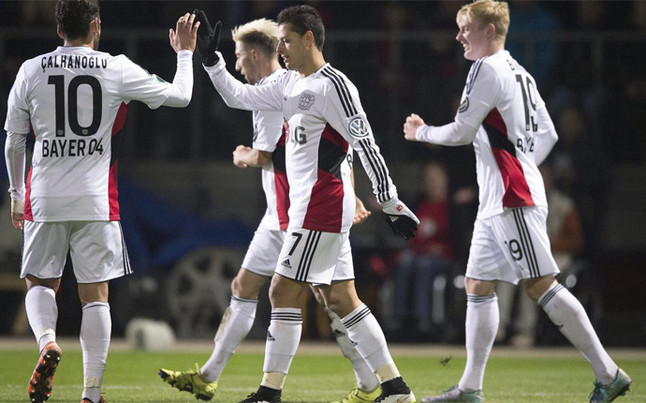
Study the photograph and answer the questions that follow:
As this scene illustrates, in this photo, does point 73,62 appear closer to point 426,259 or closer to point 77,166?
point 77,166

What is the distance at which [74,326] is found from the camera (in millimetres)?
12438

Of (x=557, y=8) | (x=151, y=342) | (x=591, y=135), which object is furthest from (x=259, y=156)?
(x=557, y=8)

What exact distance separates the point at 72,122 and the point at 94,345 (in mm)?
1176

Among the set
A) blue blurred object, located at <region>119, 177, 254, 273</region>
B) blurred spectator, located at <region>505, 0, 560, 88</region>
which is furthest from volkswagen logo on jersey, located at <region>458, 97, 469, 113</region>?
blurred spectator, located at <region>505, 0, 560, 88</region>

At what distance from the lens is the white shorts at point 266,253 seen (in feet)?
23.3

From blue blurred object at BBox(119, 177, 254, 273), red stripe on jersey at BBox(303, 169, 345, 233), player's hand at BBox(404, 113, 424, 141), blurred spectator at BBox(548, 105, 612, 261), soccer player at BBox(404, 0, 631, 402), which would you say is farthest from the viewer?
blue blurred object at BBox(119, 177, 254, 273)

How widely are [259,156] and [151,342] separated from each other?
4555 millimetres

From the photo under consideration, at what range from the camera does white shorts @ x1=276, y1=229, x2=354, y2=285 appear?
5.95 metres

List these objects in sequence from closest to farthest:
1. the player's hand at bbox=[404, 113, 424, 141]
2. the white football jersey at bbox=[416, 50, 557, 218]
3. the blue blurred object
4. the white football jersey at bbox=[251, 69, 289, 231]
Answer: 1. the white football jersey at bbox=[416, 50, 557, 218]
2. the player's hand at bbox=[404, 113, 424, 141]
3. the white football jersey at bbox=[251, 69, 289, 231]
4. the blue blurred object

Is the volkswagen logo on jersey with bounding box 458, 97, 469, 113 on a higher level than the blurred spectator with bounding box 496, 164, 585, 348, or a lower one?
higher

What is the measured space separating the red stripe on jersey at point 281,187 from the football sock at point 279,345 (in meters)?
1.14

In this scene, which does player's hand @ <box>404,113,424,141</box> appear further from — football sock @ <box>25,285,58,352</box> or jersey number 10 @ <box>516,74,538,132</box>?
football sock @ <box>25,285,58,352</box>

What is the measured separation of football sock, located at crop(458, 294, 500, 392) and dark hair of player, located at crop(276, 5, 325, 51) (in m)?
1.86

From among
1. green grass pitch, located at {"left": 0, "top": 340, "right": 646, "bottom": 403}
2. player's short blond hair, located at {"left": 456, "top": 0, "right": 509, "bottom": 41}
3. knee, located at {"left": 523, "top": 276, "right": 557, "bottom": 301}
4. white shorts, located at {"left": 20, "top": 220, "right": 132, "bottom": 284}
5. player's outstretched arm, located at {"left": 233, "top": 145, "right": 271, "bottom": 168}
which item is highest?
player's short blond hair, located at {"left": 456, "top": 0, "right": 509, "bottom": 41}
